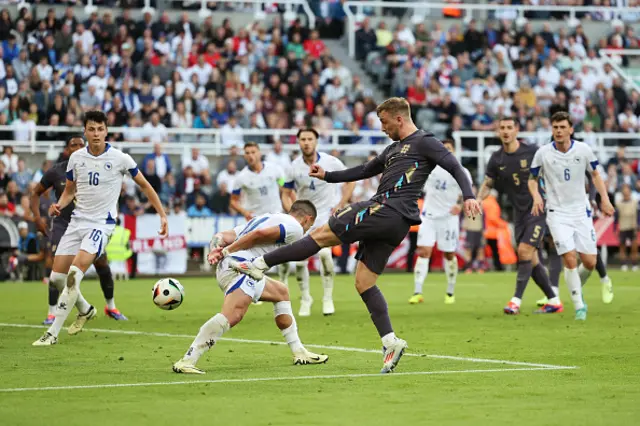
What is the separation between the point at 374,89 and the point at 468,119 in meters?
3.14

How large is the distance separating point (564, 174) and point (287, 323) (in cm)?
616

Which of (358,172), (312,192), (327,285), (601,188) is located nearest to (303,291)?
(327,285)

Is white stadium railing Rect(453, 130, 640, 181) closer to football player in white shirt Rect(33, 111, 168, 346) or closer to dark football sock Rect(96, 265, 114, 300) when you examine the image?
dark football sock Rect(96, 265, 114, 300)

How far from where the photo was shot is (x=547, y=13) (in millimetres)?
40656

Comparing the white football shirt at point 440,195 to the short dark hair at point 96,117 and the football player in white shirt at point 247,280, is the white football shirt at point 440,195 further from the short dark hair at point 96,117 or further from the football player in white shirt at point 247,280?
the football player in white shirt at point 247,280

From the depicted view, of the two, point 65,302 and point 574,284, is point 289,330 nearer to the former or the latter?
point 65,302

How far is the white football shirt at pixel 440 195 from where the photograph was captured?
21.5m

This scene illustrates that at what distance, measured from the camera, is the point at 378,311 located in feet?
35.1

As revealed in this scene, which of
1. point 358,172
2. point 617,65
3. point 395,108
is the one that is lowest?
point 358,172

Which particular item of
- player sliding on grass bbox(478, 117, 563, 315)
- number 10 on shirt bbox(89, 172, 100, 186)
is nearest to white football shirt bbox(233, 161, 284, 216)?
player sliding on grass bbox(478, 117, 563, 315)

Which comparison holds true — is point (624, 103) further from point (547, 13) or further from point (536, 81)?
point (547, 13)

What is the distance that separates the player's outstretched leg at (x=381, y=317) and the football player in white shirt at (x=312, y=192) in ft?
22.9

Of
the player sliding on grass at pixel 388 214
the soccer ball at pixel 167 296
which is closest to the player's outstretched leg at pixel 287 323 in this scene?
the player sliding on grass at pixel 388 214

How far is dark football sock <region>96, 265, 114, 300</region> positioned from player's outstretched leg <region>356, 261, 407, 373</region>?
691 cm
